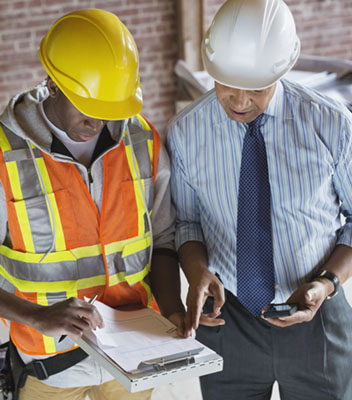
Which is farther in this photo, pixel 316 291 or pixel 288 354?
pixel 288 354

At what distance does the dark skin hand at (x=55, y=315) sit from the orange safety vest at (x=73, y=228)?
11 centimetres

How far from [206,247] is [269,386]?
52 cm

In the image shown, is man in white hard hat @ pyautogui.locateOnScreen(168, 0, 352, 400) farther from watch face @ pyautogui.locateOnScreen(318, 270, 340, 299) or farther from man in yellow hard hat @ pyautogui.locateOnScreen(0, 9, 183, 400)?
man in yellow hard hat @ pyautogui.locateOnScreen(0, 9, 183, 400)

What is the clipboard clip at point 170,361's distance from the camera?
159 centimetres

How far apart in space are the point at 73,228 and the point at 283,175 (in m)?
0.67

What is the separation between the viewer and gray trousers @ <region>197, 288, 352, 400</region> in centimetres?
195

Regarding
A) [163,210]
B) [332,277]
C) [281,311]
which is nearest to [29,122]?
[163,210]

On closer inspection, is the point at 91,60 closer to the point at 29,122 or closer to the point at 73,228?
the point at 29,122

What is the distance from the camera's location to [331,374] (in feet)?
Result: 6.38

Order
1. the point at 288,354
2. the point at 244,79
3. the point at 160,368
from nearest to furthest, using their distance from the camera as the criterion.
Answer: the point at 160,368 < the point at 244,79 < the point at 288,354

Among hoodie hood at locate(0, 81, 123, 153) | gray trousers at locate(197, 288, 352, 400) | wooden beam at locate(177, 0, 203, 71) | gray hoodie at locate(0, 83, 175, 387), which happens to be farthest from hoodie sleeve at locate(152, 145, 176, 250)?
wooden beam at locate(177, 0, 203, 71)

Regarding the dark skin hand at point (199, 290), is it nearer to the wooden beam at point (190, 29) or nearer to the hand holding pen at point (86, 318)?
the hand holding pen at point (86, 318)

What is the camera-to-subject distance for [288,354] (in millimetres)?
1948

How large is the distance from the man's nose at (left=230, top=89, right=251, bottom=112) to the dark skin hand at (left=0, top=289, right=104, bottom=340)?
0.72 m
